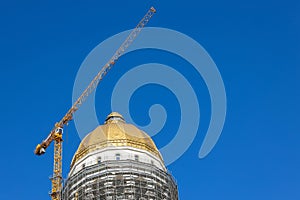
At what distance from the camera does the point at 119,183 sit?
7788 centimetres

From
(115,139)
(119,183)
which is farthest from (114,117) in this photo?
(119,183)

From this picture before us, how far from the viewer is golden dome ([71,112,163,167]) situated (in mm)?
84125

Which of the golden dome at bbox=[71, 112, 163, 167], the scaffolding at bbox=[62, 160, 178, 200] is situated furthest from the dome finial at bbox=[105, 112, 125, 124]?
the scaffolding at bbox=[62, 160, 178, 200]

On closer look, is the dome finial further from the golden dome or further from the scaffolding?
the scaffolding

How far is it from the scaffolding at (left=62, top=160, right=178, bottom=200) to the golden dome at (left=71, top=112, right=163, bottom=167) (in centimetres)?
367

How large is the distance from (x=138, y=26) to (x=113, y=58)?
7.32 metres

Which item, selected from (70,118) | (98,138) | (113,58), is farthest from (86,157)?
(113,58)

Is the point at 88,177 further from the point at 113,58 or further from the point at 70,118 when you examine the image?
the point at 113,58

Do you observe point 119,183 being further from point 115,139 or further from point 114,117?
point 114,117

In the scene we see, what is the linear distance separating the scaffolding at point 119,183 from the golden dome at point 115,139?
3.67 metres

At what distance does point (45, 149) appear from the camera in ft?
312

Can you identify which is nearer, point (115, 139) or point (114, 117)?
point (115, 139)

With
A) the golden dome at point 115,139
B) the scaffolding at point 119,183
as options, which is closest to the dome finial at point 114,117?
the golden dome at point 115,139

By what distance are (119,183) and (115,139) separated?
835 centimetres
